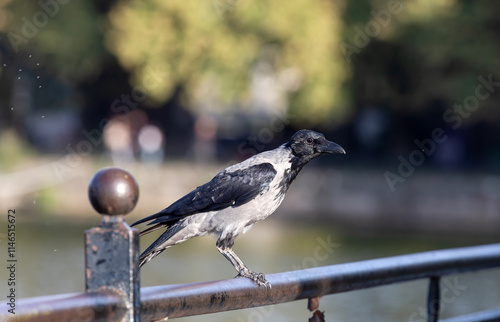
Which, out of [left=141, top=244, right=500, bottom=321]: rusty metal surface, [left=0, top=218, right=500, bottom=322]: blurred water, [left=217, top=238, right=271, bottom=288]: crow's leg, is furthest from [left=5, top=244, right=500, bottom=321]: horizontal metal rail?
[left=0, top=218, right=500, bottom=322]: blurred water

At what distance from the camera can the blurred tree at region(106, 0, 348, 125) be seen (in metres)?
24.2

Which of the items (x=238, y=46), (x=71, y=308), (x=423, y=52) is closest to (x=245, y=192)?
(x=71, y=308)

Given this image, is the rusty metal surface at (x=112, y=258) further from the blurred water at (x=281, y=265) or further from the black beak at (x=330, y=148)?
the blurred water at (x=281, y=265)

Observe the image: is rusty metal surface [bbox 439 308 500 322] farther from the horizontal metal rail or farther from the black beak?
the black beak

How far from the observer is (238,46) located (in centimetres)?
2461

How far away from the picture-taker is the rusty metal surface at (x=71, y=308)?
167 cm

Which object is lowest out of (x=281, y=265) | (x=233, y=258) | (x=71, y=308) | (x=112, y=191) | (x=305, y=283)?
(x=71, y=308)

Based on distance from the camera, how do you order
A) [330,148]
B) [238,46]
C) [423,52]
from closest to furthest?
[330,148] < [423,52] < [238,46]

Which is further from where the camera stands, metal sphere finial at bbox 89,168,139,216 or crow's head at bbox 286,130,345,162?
crow's head at bbox 286,130,345,162

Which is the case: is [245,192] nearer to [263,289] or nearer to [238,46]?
[263,289]

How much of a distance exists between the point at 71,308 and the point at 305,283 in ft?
3.11

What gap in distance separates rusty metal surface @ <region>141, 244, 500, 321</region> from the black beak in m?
0.77

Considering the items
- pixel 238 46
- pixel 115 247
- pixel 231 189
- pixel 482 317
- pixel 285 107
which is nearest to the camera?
pixel 115 247

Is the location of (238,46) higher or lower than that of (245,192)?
higher
